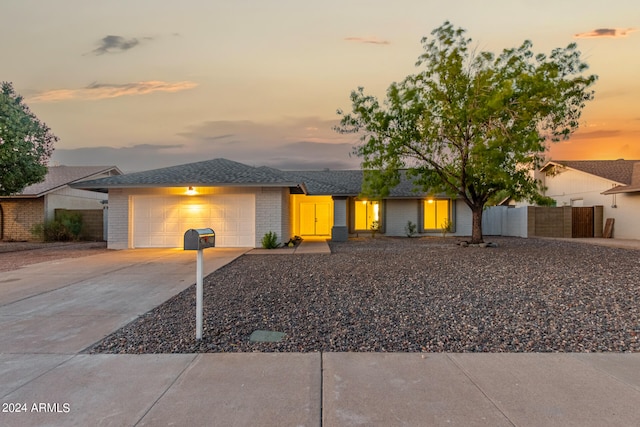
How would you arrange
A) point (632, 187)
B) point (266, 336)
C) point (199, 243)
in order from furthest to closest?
point (632, 187)
point (266, 336)
point (199, 243)

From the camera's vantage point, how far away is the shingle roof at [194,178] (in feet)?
46.8

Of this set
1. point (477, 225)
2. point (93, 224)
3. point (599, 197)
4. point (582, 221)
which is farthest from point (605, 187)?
point (93, 224)

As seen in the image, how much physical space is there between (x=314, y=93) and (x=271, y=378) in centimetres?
1400

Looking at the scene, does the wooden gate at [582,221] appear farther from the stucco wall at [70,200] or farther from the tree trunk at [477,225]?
the stucco wall at [70,200]

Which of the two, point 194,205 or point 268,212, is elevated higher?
point 194,205

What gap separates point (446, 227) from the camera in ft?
70.2

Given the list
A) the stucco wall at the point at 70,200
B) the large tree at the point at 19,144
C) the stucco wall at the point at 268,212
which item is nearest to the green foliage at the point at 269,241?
the stucco wall at the point at 268,212

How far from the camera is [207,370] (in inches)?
139

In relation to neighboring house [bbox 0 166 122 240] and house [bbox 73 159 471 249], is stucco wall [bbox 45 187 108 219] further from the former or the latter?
house [bbox 73 159 471 249]

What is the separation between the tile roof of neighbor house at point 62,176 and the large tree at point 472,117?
1655 cm

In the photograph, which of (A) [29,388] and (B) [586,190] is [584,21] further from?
(A) [29,388]

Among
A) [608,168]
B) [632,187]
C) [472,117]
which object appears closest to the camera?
[472,117]

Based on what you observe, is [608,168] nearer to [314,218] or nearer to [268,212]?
[314,218]

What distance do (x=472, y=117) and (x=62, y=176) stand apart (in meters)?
23.3
